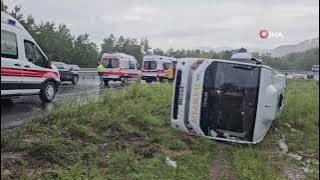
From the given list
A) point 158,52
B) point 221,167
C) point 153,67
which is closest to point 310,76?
point 221,167

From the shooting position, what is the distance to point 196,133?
8.76 meters

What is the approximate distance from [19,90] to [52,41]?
183 cm

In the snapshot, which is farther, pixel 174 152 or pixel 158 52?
pixel 158 52

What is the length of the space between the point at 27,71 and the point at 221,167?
464cm

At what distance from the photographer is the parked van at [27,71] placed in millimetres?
7504

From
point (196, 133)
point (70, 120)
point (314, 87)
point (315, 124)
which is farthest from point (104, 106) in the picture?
point (315, 124)

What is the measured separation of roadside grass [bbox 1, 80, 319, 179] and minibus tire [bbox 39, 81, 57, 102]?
1.31 meters

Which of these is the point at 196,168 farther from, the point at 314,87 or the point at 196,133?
the point at 314,87

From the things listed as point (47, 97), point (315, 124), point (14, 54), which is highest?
point (14, 54)

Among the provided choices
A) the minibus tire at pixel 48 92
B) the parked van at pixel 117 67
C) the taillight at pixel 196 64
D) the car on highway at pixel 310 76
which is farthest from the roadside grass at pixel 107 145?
the parked van at pixel 117 67

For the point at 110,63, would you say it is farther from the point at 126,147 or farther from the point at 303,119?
the point at 126,147

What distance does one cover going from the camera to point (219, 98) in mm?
8555

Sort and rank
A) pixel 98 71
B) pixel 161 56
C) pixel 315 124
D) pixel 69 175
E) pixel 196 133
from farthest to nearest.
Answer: pixel 161 56 < pixel 98 71 < pixel 315 124 < pixel 196 133 < pixel 69 175

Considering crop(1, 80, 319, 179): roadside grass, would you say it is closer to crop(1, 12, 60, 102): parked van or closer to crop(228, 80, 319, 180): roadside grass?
crop(228, 80, 319, 180): roadside grass
